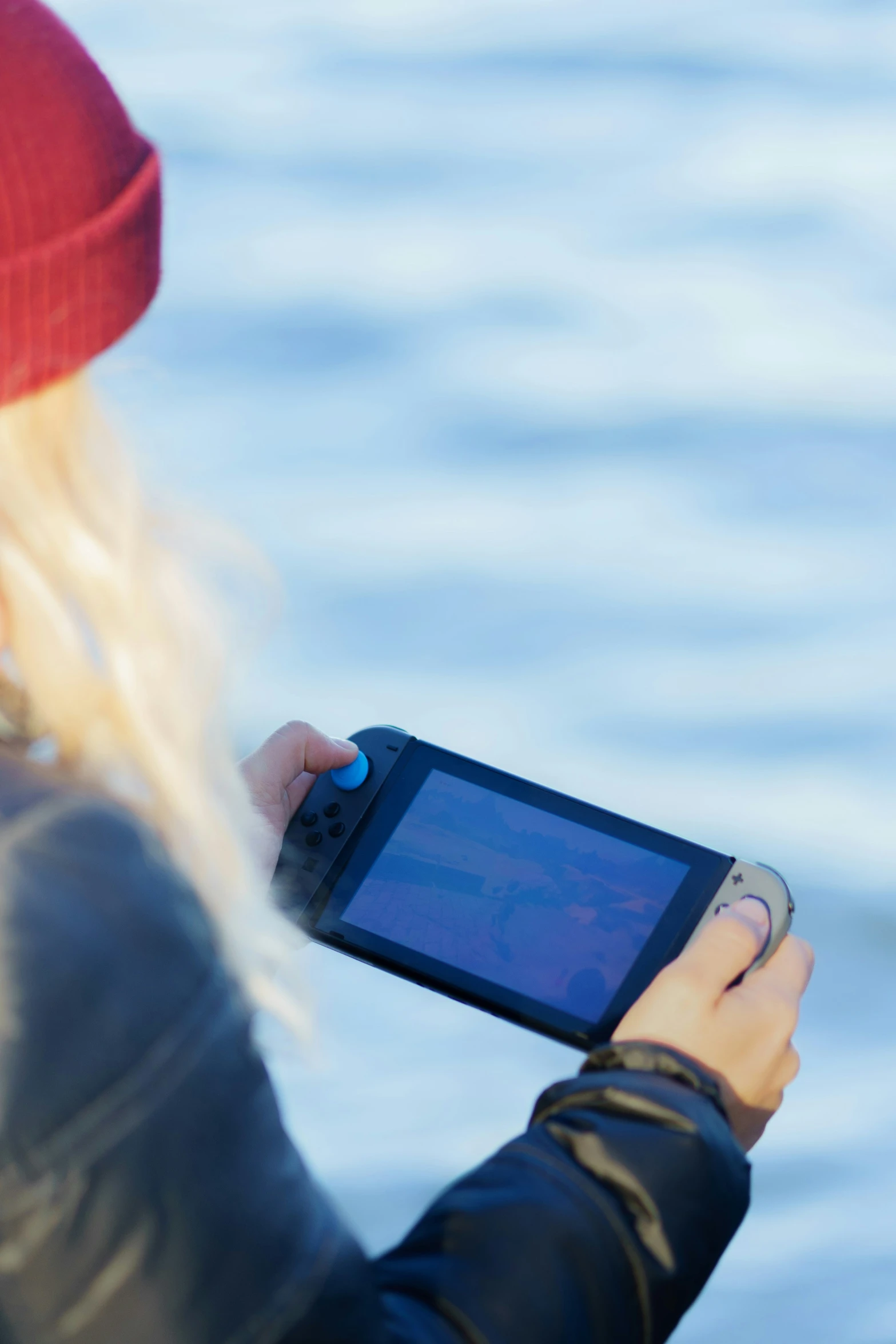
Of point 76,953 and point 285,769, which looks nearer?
point 76,953

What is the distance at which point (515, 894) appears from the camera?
101cm

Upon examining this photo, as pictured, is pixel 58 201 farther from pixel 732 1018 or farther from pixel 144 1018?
pixel 732 1018

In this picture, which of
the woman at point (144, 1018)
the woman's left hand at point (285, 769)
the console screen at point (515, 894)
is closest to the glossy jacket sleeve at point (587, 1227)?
the woman at point (144, 1018)

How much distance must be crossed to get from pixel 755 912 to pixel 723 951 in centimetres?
7

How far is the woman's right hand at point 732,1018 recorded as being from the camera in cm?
78

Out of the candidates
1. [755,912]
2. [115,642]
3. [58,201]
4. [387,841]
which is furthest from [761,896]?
[58,201]

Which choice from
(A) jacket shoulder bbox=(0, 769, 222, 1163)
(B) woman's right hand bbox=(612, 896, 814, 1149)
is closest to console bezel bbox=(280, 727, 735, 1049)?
(B) woman's right hand bbox=(612, 896, 814, 1149)

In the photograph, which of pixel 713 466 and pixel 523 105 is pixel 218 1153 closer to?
pixel 713 466

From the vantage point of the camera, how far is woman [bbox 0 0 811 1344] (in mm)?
530

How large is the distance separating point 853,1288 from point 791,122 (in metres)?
2.33

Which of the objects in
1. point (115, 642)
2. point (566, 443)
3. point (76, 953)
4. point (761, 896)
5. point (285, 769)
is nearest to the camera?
point (76, 953)

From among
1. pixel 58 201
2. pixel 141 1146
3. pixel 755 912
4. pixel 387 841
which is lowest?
pixel 387 841

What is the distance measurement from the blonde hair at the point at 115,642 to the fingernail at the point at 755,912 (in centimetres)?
29

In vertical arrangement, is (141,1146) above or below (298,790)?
above
